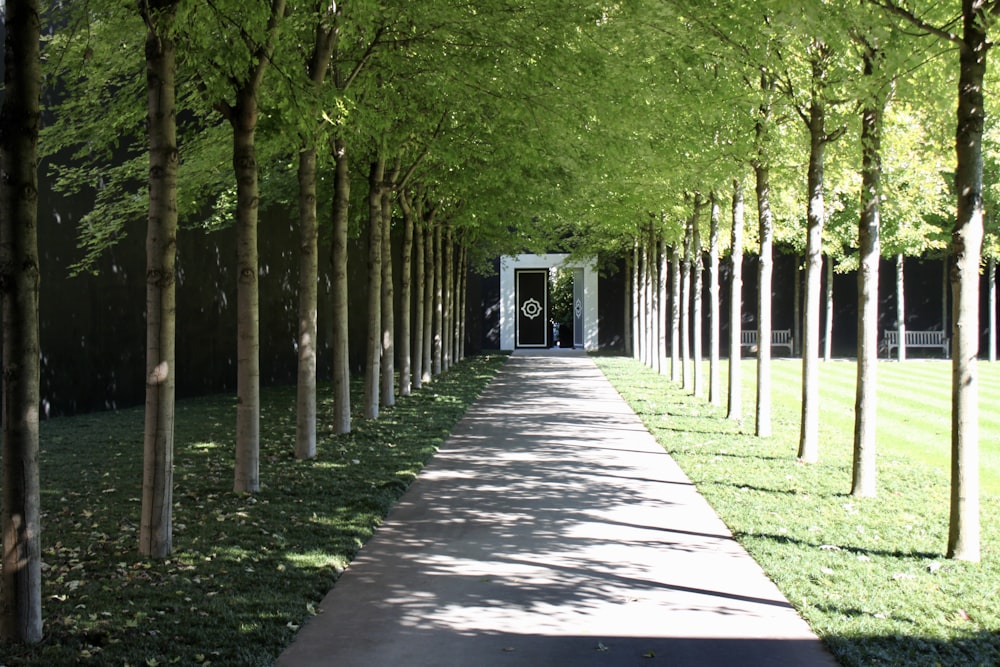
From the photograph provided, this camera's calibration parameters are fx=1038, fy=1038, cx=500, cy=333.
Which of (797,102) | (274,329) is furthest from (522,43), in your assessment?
(274,329)

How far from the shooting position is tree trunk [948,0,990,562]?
7051 millimetres

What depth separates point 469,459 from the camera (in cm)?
1220

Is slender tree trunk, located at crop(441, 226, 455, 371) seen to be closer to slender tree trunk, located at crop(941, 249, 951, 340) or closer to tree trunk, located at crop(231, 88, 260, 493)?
slender tree trunk, located at crop(941, 249, 951, 340)

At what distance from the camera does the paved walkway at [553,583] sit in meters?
5.23

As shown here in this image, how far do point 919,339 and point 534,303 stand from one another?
1642cm

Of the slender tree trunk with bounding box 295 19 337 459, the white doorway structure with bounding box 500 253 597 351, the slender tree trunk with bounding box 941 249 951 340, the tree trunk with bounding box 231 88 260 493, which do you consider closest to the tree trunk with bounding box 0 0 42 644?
the tree trunk with bounding box 231 88 260 493

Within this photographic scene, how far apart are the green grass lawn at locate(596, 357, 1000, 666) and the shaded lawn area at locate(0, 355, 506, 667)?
2.99 metres

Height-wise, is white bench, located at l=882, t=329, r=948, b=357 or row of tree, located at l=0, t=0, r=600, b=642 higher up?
row of tree, located at l=0, t=0, r=600, b=642

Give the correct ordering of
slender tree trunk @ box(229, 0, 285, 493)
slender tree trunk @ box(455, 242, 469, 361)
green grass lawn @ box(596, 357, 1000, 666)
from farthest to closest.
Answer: slender tree trunk @ box(455, 242, 469, 361), slender tree trunk @ box(229, 0, 285, 493), green grass lawn @ box(596, 357, 1000, 666)

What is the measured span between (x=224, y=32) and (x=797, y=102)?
18.8ft

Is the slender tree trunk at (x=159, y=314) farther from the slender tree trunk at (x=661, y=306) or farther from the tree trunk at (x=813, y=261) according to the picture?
the slender tree trunk at (x=661, y=306)

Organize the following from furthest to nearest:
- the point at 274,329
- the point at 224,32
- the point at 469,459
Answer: the point at 274,329 < the point at 469,459 < the point at 224,32

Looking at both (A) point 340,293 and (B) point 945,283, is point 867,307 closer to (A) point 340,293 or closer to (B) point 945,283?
(A) point 340,293

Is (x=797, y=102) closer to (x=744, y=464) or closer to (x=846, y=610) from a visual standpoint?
(x=744, y=464)
